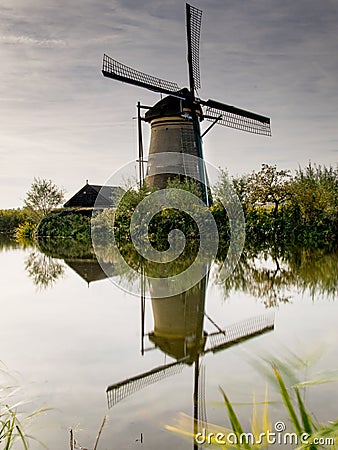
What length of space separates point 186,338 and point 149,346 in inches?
15.0

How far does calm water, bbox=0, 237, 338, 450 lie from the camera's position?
267cm

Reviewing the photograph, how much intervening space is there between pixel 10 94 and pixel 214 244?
7403 millimetres

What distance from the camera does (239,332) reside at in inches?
180

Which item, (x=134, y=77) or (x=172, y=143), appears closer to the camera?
(x=134, y=77)

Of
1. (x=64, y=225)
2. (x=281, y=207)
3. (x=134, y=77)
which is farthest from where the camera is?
(x=64, y=225)

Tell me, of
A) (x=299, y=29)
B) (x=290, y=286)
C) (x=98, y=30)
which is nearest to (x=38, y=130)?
(x=98, y=30)

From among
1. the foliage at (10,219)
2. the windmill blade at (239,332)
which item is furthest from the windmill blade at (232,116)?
the foliage at (10,219)

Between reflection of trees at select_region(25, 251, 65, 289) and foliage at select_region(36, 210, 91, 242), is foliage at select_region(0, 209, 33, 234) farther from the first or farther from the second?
reflection of trees at select_region(25, 251, 65, 289)

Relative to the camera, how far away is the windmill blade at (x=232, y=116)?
53.4 feet

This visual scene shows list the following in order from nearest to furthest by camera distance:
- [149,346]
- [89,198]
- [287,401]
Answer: [287,401], [149,346], [89,198]

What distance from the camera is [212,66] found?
1703 cm

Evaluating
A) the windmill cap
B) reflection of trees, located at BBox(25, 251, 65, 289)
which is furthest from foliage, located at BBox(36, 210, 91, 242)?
reflection of trees, located at BBox(25, 251, 65, 289)

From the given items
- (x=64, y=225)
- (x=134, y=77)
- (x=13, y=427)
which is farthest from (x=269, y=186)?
(x=13, y=427)

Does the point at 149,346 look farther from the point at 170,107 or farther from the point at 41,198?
the point at 41,198
